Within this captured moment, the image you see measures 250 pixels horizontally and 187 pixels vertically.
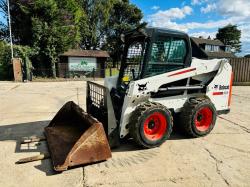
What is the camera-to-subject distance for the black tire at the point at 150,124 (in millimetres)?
3812

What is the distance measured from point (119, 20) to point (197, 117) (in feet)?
119

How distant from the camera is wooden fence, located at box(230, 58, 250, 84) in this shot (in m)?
15.6

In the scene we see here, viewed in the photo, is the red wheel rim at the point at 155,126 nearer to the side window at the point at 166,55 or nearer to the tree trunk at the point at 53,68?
the side window at the point at 166,55

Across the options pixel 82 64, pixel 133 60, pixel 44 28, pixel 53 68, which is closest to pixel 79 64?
pixel 82 64

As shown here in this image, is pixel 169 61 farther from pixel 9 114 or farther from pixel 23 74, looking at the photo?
pixel 23 74

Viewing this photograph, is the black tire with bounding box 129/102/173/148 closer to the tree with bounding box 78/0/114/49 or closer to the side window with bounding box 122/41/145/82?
the side window with bounding box 122/41/145/82

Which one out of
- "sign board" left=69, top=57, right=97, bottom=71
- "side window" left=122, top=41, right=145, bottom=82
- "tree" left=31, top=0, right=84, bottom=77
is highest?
"tree" left=31, top=0, right=84, bottom=77

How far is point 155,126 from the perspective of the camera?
414cm

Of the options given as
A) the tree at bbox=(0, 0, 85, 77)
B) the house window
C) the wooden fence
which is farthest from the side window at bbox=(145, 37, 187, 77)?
the house window

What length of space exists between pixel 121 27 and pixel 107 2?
17.5 ft

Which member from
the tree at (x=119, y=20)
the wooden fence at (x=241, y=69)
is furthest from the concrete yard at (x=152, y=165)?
the tree at (x=119, y=20)

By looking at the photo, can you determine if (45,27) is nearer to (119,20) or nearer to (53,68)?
(53,68)

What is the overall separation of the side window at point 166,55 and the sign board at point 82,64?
18524 millimetres

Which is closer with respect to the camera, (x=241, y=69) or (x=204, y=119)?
(x=204, y=119)
